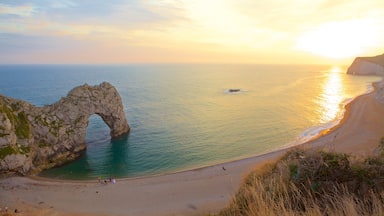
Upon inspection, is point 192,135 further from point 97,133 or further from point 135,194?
point 135,194

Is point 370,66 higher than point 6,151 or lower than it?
higher

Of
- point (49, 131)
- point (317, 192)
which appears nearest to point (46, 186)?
point (49, 131)

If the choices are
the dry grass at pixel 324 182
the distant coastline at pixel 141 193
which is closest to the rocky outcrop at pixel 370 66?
the distant coastline at pixel 141 193

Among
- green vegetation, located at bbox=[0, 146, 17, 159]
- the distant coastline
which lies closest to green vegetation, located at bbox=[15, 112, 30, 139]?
green vegetation, located at bbox=[0, 146, 17, 159]

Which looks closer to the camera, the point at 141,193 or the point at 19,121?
the point at 141,193

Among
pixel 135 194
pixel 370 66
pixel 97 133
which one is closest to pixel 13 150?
pixel 135 194

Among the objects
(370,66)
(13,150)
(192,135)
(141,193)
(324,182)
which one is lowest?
(141,193)

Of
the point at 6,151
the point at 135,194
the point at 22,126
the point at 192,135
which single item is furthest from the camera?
the point at 192,135

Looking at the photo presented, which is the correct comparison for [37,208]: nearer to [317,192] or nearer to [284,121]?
[317,192]
